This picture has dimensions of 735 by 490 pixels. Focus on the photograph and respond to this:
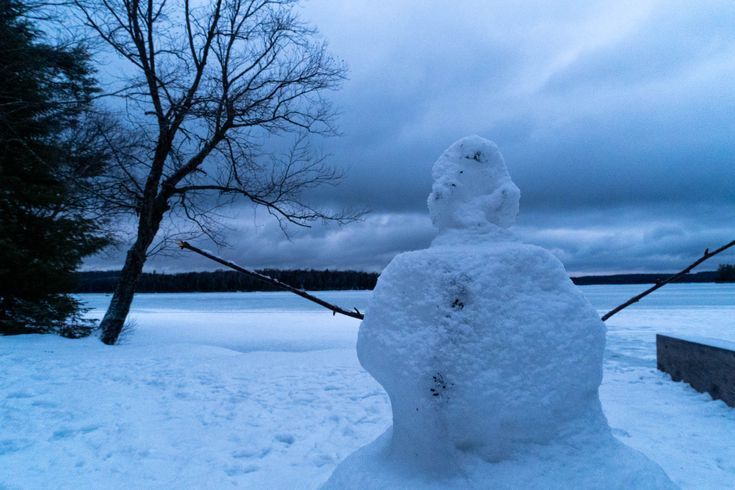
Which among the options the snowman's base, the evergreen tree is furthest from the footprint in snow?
the evergreen tree

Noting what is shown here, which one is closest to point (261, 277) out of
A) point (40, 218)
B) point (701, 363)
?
point (701, 363)

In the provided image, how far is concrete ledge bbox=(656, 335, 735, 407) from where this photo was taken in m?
5.77

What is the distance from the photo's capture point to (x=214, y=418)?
4969 millimetres

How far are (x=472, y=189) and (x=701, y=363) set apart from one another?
6555 mm

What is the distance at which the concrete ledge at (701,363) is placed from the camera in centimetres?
577

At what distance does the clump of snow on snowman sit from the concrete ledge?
551 centimetres

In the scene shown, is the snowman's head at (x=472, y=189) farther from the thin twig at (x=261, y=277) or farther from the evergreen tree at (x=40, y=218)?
the evergreen tree at (x=40, y=218)

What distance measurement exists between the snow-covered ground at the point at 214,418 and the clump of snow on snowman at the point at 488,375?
219 cm

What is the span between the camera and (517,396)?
5.86 feet

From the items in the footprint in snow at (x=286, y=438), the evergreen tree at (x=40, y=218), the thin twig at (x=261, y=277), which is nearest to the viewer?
the thin twig at (x=261, y=277)

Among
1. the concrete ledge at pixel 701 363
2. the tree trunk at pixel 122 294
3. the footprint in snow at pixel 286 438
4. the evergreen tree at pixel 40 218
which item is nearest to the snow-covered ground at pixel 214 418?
the footprint in snow at pixel 286 438

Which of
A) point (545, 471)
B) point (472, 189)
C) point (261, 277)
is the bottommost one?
point (545, 471)

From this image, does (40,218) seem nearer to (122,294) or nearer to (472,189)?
(122,294)

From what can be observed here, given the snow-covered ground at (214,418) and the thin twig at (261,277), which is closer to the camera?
the thin twig at (261,277)
